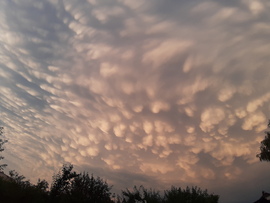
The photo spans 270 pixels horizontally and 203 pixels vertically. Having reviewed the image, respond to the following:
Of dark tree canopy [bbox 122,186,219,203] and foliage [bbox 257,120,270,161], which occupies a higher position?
Answer: foliage [bbox 257,120,270,161]

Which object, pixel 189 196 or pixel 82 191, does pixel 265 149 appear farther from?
pixel 82 191

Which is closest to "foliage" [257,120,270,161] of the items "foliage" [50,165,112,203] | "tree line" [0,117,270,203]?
"tree line" [0,117,270,203]

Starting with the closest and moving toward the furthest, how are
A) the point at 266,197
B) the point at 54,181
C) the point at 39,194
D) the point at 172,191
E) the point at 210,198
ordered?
the point at 210,198 → the point at 172,191 → the point at 39,194 → the point at 54,181 → the point at 266,197

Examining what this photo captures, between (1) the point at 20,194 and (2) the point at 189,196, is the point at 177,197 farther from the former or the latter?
(1) the point at 20,194

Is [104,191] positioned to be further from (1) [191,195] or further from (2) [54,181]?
(1) [191,195]

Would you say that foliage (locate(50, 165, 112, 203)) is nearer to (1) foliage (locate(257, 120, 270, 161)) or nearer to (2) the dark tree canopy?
(2) the dark tree canopy

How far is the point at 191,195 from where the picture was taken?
3206cm

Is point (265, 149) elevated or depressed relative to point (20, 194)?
elevated

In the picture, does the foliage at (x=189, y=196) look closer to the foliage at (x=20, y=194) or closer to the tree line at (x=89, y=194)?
the tree line at (x=89, y=194)

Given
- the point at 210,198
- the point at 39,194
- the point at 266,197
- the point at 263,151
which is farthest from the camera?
the point at 266,197

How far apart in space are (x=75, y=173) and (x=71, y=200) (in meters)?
12.2

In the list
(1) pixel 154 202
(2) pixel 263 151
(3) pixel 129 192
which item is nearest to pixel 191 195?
(1) pixel 154 202

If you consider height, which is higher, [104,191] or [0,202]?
[104,191]

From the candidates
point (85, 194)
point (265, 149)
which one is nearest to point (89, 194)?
point (85, 194)
